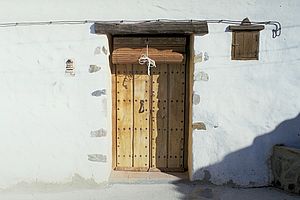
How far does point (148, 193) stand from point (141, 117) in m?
1.20

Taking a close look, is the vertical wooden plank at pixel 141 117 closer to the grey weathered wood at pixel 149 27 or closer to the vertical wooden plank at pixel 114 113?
the vertical wooden plank at pixel 114 113

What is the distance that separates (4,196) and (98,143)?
1448mm

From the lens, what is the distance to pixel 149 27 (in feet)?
15.9

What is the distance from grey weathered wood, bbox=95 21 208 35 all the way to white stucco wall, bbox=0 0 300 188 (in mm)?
109

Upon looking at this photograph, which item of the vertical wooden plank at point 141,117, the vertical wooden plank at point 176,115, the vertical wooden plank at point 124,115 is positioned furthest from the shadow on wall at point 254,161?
the vertical wooden plank at point 124,115

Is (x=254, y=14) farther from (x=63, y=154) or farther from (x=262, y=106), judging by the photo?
(x=63, y=154)

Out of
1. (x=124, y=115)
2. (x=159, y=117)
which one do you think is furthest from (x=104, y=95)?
(x=159, y=117)

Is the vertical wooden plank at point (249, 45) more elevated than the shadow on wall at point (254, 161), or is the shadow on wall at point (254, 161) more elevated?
the vertical wooden plank at point (249, 45)

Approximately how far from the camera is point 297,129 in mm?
4977

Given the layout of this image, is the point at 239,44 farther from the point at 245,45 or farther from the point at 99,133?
the point at 99,133

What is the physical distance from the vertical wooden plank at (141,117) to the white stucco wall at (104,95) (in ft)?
1.75

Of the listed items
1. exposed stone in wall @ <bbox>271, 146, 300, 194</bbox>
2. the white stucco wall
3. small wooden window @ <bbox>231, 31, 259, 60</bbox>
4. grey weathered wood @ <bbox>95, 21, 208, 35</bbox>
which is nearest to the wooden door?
the white stucco wall

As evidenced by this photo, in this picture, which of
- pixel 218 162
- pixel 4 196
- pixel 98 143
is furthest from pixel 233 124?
pixel 4 196

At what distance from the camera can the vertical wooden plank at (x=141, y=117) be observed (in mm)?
5402
